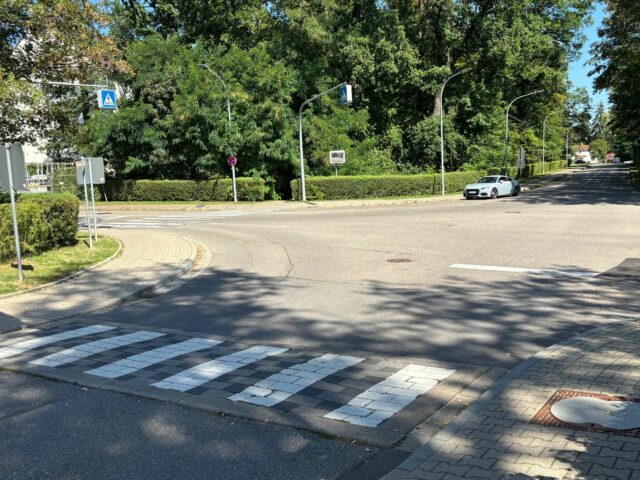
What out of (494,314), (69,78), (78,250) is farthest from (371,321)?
(69,78)

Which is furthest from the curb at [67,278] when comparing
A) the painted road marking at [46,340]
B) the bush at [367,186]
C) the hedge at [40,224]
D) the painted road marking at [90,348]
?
the bush at [367,186]

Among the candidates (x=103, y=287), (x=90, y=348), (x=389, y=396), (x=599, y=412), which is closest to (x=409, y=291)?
(x=389, y=396)

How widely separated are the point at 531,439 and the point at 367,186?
3371 cm

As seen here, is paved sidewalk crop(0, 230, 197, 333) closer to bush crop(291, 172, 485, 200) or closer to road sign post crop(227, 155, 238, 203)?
road sign post crop(227, 155, 238, 203)

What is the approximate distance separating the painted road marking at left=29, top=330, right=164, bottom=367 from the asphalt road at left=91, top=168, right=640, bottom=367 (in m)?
0.68

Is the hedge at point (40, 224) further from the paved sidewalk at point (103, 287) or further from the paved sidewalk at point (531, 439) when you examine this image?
the paved sidewalk at point (531, 439)

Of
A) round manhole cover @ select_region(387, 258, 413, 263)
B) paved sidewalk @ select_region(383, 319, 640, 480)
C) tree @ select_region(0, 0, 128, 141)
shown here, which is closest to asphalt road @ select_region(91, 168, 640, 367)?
round manhole cover @ select_region(387, 258, 413, 263)

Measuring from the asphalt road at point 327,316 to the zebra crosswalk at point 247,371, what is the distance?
1.25 ft

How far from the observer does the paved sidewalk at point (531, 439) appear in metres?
3.40

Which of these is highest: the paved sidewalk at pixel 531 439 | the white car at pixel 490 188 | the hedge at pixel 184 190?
the hedge at pixel 184 190

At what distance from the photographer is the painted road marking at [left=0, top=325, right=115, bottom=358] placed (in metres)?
6.77

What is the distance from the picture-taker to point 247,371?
5.62 m

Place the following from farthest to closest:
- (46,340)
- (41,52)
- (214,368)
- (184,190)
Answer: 1. (184,190)
2. (41,52)
3. (46,340)
4. (214,368)

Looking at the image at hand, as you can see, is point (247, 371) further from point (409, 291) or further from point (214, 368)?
point (409, 291)
